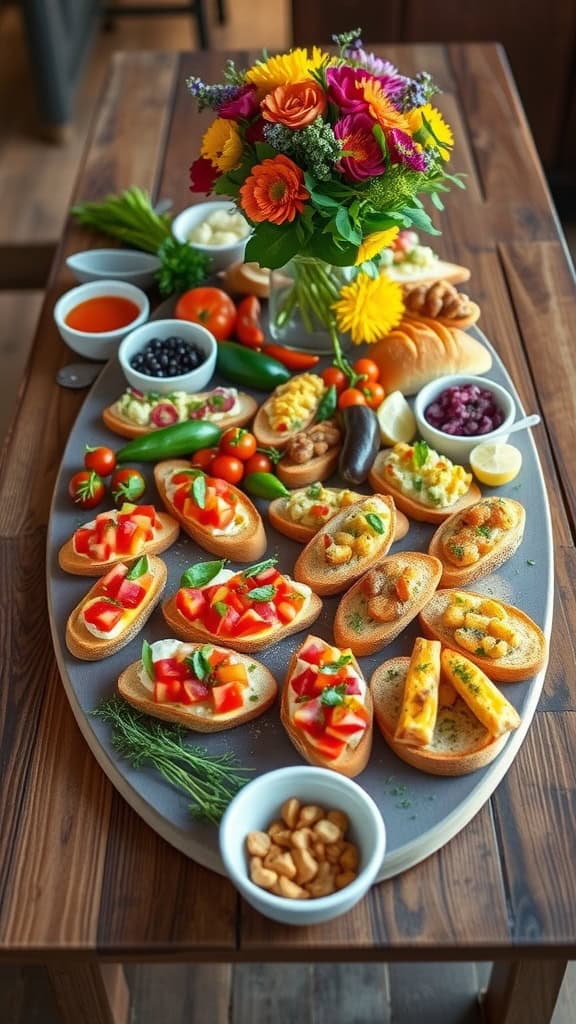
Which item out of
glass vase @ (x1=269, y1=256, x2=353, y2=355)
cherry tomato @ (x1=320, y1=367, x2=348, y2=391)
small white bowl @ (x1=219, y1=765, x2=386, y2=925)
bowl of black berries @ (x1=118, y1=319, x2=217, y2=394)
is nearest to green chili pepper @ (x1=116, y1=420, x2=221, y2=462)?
bowl of black berries @ (x1=118, y1=319, x2=217, y2=394)

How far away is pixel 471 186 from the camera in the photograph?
3.10m

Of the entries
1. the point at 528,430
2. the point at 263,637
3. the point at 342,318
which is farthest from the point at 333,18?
the point at 263,637

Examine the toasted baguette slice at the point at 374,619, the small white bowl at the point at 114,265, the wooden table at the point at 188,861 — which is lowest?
the wooden table at the point at 188,861

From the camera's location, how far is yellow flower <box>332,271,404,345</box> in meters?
2.39

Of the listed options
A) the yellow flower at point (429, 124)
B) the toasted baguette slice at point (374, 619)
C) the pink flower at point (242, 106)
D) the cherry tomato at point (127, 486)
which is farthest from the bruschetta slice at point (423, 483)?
the pink flower at point (242, 106)

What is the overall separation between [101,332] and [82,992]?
154 cm

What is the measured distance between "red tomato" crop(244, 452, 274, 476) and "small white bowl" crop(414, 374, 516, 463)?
13.8 inches

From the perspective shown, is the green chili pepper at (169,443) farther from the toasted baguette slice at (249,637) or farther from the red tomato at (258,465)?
the toasted baguette slice at (249,637)

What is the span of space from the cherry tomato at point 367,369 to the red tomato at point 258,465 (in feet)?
1.04

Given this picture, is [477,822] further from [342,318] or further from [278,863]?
[342,318]

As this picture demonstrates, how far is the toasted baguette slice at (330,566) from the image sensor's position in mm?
1996

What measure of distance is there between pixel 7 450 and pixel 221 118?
91 cm

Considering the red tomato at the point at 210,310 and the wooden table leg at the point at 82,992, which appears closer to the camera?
the wooden table leg at the point at 82,992

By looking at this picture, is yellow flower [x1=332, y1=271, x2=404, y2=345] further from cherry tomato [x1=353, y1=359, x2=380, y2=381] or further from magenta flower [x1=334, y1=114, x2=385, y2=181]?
magenta flower [x1=334, y1=114, x2=385, y2=181]
